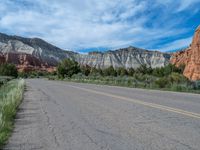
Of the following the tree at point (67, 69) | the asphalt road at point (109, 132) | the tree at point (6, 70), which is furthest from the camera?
the tree at point (6, 70)

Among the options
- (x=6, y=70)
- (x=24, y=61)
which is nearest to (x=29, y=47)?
(x=24, y=61)

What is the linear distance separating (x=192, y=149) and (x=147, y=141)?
38.7 inches

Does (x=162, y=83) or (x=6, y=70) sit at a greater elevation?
(x=6, y=70)

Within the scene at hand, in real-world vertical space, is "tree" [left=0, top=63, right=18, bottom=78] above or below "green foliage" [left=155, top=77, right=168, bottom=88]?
above

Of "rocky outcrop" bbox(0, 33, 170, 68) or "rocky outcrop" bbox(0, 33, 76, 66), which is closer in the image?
"rocky outcrop" bbox(0, 33, 76, 66)

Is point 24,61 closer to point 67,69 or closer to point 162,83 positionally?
point 67,69

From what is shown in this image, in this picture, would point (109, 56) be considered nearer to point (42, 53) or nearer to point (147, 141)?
point (42, 53)

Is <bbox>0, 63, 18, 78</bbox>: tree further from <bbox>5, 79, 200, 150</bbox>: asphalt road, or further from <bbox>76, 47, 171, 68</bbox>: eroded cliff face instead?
<bbox>5, 79, 200, 150</bbox>: asphalt road

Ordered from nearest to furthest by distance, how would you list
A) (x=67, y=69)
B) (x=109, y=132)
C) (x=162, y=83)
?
1. (x=109, y=132)
2. (x=162, y=83)
3. (x=67, y=69)

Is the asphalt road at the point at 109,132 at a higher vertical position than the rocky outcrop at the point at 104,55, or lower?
lower

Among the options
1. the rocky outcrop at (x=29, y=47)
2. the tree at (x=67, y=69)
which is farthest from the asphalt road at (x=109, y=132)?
the rocky outcrop at (x=29, y=47)

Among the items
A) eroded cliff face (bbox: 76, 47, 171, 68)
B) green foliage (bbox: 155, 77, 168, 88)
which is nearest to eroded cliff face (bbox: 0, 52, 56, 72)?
eroded cliff face (bbox: 76, 47, 171, 68)

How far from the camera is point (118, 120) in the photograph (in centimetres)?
860

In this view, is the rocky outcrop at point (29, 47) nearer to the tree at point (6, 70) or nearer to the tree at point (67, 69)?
the tree at point (6, 70)
